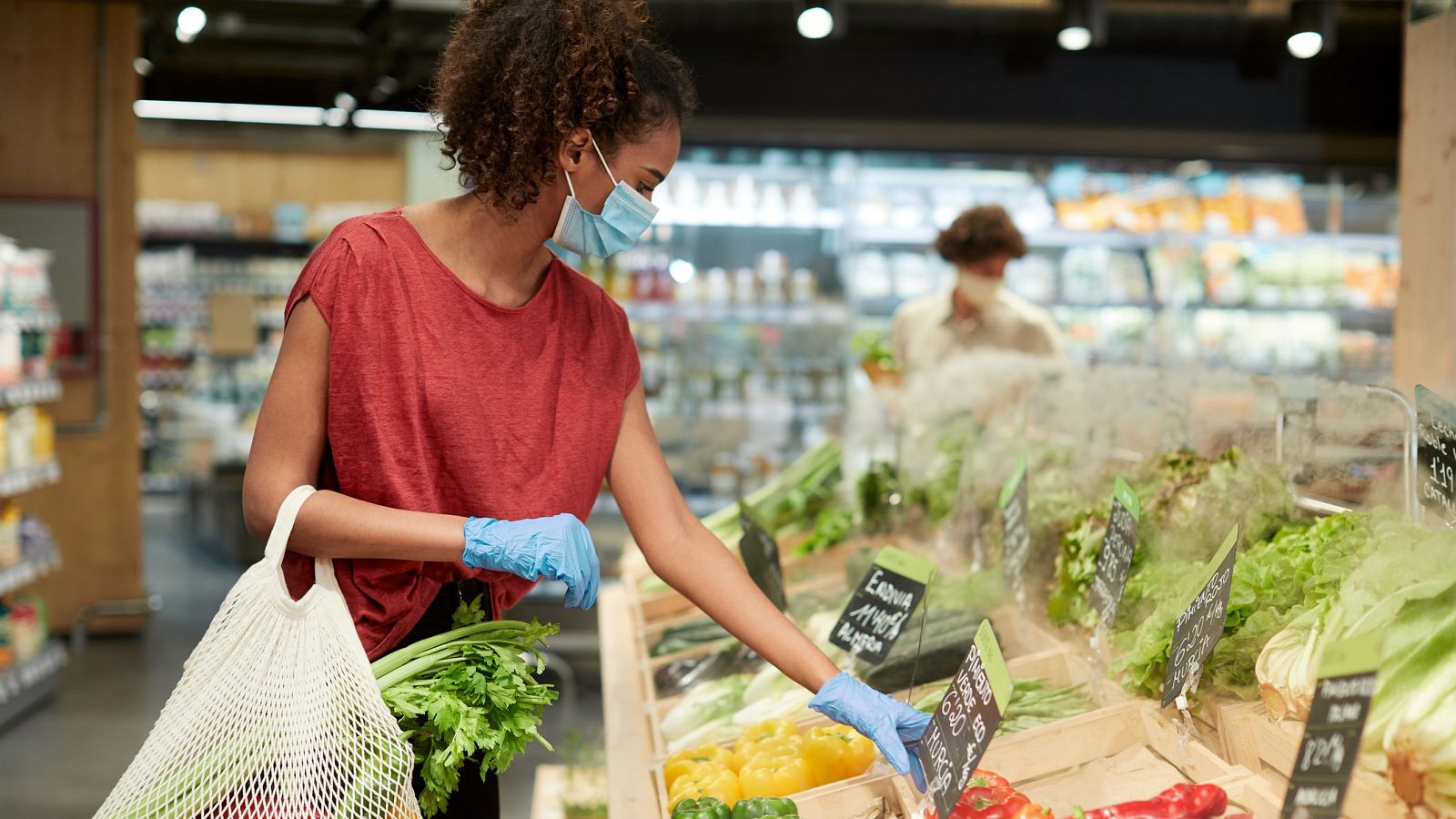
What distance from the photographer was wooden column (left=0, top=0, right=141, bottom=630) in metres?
6.50

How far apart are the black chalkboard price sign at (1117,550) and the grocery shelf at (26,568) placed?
4654mm

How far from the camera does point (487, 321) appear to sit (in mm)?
1792

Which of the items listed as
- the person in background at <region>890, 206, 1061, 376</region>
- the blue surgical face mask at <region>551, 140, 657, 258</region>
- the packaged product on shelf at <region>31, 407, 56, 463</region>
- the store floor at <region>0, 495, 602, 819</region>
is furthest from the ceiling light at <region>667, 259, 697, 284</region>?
the blue surgical face mask at <region>551, 140, 657, 258</region>

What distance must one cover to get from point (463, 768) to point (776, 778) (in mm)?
504

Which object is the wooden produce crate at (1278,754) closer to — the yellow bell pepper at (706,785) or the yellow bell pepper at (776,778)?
the yellow bell pepper at (776,778)

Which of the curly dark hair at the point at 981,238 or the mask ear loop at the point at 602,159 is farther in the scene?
the curly dark hair at the point at 981,238

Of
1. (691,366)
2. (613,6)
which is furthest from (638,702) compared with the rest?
(691,366)

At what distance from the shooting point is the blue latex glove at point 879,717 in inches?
69.4

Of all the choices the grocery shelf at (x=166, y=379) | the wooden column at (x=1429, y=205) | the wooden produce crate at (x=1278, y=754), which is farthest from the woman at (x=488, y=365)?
the grocery shelf at (x=166, y=379)

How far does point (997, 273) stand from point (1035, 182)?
8.29 ft

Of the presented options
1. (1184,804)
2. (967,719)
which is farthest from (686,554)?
(1184,804)

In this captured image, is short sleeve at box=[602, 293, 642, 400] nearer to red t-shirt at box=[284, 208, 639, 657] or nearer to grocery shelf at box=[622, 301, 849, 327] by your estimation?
red t-shirt at box=[284, 208, 639, 657]

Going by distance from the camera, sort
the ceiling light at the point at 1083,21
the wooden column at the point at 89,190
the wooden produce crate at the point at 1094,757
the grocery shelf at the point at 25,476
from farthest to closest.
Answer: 1. the wooden column at the point at 89,190
2. the ceiling light at the point at 1083,21
3. the grocery shelf at the point at 25,476
4. the wooden produce crate at the point at 1094,757

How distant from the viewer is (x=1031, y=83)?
22.8 ft
